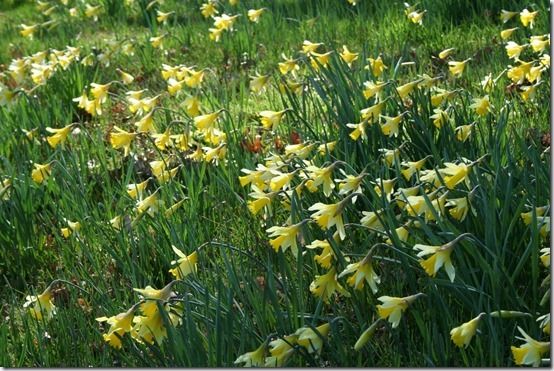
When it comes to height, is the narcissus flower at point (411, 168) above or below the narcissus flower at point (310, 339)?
above

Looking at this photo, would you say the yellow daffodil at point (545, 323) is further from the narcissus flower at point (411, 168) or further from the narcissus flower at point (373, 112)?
the narcissus flower at point (373, 112)

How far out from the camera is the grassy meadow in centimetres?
222

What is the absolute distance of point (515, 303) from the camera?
2.26 metres

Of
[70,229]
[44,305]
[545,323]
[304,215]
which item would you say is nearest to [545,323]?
[545,323]

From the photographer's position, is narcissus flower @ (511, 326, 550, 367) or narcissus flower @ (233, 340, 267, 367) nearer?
narcissus flower @ (511, 326, 550, 367)

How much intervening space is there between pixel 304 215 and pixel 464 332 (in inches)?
27.0

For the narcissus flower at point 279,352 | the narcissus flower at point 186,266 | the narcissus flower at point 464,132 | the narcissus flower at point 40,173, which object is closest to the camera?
Result: the narcissus flower at point 279,352

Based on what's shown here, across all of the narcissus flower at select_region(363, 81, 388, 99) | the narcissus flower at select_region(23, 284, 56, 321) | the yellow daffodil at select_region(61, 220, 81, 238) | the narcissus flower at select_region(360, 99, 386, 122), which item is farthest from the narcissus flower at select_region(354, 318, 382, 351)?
the yellow daffodil at select_region(61, 220, 81, 238)

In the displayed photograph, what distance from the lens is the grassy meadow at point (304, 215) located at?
2.22 m

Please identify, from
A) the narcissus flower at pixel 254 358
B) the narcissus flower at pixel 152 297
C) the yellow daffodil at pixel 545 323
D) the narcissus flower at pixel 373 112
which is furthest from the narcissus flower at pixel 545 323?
the narcissus flower at pixel 373 112

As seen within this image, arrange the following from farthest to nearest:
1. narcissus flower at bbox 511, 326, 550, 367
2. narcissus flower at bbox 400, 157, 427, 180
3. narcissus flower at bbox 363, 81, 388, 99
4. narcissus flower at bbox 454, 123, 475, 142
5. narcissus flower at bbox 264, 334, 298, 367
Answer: narcissus flower at bbox 363, 81, 388, 99, narcissus flower at bbox 454, 123, 475, 142, narcissus flower at bbox 400, 157, 427, 180, narcissus flower at bbox 264, 334, 298, 367, narcissus flower at bbox 511, 326, 550, 367

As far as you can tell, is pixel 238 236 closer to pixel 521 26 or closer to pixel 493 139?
pixel 493 139

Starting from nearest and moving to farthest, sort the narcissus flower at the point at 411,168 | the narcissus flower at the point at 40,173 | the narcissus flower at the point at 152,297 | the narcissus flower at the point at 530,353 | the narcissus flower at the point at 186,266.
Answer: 1. the narcissus flower at the point at 530,353
2. the narcissus flower at the point at 152,297
3. the narcissus flower at the point at 186,266
4. the narcissus flower at the point at 411,168
5. the narcissus flower at the point at 40,173

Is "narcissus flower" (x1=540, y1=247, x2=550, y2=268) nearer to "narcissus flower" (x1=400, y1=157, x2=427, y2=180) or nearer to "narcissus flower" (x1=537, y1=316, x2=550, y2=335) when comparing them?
"narcissus flower" (x1=537, y1=316, x2=550, y2=335)
